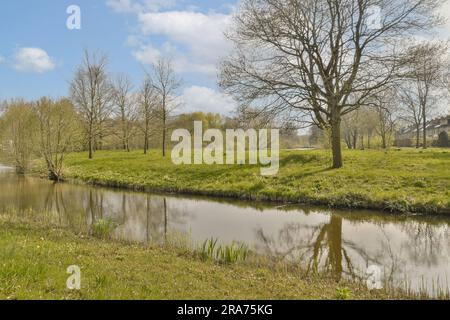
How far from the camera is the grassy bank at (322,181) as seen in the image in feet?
48.7

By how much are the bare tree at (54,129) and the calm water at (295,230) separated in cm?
978

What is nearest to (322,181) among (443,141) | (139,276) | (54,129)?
(139,276)

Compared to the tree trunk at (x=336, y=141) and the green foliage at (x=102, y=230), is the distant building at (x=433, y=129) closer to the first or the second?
the tree trunk at (x=336, y=141)

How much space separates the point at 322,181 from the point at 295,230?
22.4 feet

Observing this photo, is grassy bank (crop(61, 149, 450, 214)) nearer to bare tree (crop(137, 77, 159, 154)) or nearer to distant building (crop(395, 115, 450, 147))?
bare tree (crop(137, 77, 159, 154))

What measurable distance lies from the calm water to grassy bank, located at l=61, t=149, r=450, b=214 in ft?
3.95

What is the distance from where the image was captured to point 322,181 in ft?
59.6

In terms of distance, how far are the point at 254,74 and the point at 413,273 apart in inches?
543

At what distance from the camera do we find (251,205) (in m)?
16.6

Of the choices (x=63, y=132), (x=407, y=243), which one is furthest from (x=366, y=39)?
(x=63, y=132)

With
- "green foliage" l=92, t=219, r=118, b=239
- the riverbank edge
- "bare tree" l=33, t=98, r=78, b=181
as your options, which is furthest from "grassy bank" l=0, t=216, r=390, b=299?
"bare tree" l=33, t=98, r=78, b=181

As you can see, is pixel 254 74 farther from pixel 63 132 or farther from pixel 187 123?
pixel 187 123

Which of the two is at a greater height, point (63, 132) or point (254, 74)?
point (254, 74)

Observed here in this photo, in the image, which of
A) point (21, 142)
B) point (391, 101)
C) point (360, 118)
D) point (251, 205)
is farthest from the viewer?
point (360, 118)
